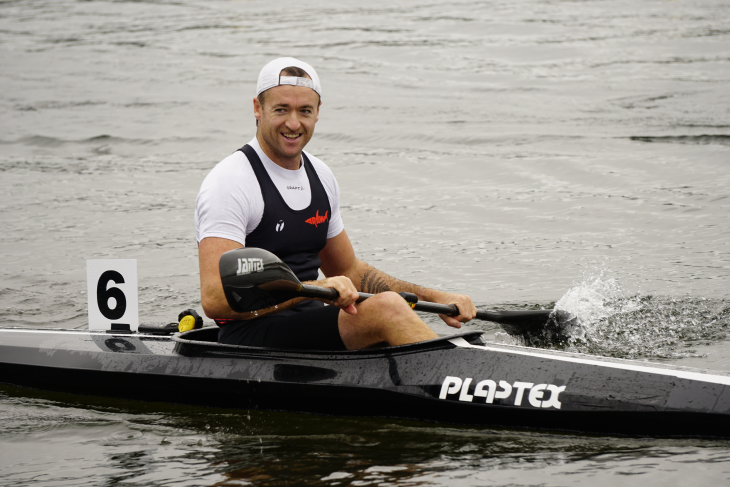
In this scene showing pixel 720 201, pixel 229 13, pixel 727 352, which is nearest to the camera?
pixel 727 352

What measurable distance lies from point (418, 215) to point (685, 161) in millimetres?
3663

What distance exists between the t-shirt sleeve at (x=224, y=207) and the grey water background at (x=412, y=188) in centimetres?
94

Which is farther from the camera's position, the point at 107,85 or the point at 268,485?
the point at 107,85

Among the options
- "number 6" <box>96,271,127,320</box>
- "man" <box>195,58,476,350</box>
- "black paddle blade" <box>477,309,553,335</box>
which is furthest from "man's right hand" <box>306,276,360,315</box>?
"number 6" <box>96,271,127,320</box>

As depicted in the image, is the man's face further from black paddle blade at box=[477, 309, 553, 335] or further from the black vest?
black paddle blade at box=[477, 309, 553, 335]

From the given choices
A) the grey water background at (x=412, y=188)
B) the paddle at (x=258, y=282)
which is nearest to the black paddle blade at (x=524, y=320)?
the grey water background at (x=412, y=188)

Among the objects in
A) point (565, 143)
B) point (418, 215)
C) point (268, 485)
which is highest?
point (565, 143)

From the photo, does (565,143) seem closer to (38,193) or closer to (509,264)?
(509,264)

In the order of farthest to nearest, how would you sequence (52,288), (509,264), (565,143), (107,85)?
(107,85), (565,143), (509,264), (52,288)

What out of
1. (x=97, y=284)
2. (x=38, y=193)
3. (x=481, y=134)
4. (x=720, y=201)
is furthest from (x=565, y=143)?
(x=97, y=284)

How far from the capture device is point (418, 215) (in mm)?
8828

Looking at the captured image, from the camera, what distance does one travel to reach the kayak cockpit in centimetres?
364

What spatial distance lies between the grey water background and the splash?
0.03m

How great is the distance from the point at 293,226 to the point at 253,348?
1.88ft
